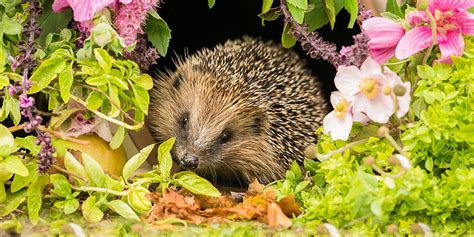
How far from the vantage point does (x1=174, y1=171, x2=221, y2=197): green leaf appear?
2.14m

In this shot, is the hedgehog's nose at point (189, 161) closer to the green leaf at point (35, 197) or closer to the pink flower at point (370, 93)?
the green leaf at point (35, 197)

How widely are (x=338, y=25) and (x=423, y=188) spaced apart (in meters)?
1.52

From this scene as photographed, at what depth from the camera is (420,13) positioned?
200cm

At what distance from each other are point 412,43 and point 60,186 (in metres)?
0.94

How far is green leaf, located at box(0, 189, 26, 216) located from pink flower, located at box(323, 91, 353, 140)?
77 centimetres

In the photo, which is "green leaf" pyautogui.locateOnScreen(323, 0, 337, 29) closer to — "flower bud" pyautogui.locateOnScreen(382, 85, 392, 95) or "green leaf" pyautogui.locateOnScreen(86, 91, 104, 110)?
"flower bud" pyautogui.locateOnScreen(382, 85, 392, 95)

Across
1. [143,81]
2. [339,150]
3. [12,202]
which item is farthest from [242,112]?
[12,202]

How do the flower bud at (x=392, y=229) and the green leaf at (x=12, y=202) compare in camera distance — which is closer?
the flower bud at (x=392, y=229)

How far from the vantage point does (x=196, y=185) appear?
2.17 m

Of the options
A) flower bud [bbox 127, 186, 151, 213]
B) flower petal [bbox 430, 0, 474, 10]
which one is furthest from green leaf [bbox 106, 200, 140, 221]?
flower petal [bbox 430, 0, 474, 10]

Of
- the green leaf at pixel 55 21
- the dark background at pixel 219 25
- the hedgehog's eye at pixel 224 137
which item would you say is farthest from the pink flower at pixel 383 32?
the dark background at pixel 219 25

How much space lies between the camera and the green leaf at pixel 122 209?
195 centimetres

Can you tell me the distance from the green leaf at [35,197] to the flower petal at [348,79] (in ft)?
2.54

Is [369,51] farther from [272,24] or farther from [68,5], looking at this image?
[272,24]
